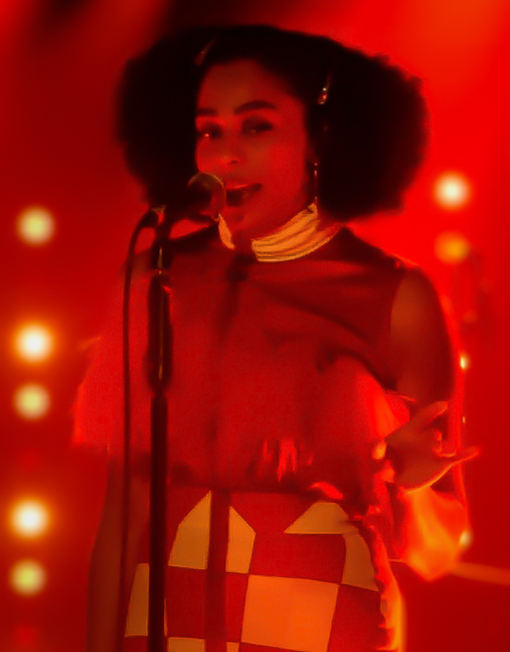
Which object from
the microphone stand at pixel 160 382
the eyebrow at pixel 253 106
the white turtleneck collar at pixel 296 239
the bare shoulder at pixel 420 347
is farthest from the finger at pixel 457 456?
the eyebrow at pixel 253 106

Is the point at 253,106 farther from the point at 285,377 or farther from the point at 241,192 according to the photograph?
the point at 285,377

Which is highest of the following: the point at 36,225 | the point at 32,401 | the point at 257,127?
the point at 257,127

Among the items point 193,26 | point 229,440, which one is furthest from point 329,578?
point 193,26

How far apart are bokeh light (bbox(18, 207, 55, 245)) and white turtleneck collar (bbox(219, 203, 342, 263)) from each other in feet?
1.98

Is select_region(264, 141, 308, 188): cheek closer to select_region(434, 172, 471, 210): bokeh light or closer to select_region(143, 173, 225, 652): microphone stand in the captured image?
select_region(434, 172, 471, 210): bokeh light

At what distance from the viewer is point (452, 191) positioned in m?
1.94

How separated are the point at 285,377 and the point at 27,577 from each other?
85cm

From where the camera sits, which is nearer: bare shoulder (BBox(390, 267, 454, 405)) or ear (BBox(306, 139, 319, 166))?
bare shoulder (BBox(390, 267, 454, 405))

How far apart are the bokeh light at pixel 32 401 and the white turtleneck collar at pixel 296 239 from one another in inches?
25.8

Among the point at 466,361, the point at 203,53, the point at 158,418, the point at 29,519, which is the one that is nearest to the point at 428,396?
the point at 466,361

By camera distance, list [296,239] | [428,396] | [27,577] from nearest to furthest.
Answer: [428,396] < [296,239] < [27,577]

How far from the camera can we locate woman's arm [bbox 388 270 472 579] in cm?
158

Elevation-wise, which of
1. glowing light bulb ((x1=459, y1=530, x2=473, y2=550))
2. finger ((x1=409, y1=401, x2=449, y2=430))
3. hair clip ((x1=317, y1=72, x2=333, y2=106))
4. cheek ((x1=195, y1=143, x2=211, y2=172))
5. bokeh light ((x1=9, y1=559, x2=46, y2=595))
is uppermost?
hair clip ((x1=317, y1=72, x2=333, y2=106))

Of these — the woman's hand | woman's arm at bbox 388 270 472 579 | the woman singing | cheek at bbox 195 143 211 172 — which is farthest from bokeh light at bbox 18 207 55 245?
the woman's hand
